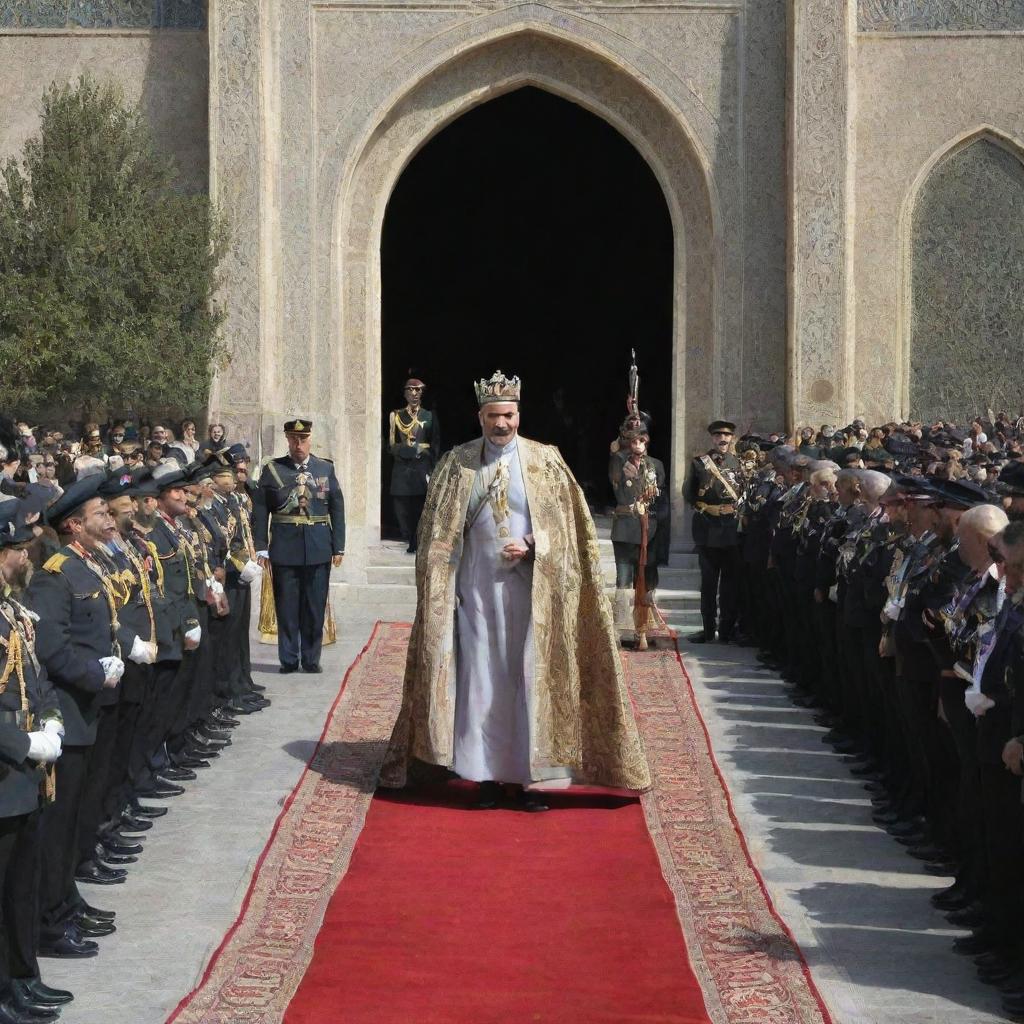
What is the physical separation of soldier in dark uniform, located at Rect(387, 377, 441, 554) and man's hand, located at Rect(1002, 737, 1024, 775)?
1280cm

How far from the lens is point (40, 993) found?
233 inches

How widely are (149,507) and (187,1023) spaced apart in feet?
11.6

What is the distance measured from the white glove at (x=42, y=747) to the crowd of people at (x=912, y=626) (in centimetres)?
305

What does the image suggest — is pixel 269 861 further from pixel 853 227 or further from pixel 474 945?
pixel 853 227

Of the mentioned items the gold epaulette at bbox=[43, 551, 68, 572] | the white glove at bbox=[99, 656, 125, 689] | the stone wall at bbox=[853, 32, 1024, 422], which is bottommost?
the white glove at bbox=[99, 656, 125, 689]

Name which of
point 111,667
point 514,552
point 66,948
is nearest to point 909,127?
point 514,552

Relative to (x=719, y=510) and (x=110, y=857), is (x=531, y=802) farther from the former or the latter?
(x=719, y=510)

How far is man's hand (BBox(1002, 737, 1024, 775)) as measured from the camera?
5754 millimetres

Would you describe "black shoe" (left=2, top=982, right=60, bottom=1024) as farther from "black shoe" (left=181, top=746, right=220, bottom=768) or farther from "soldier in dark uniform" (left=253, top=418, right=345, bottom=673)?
"soldier in dark uniform" (left=253, top=418, right=345, bottom=673)

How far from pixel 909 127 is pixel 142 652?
12966 mm

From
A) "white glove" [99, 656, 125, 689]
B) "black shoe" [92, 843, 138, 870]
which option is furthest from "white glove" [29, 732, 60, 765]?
"black shoe" [92, 843, 138, 870]

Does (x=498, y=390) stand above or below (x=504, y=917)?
above

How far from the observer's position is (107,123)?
1688cm

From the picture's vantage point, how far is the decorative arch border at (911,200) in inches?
724
